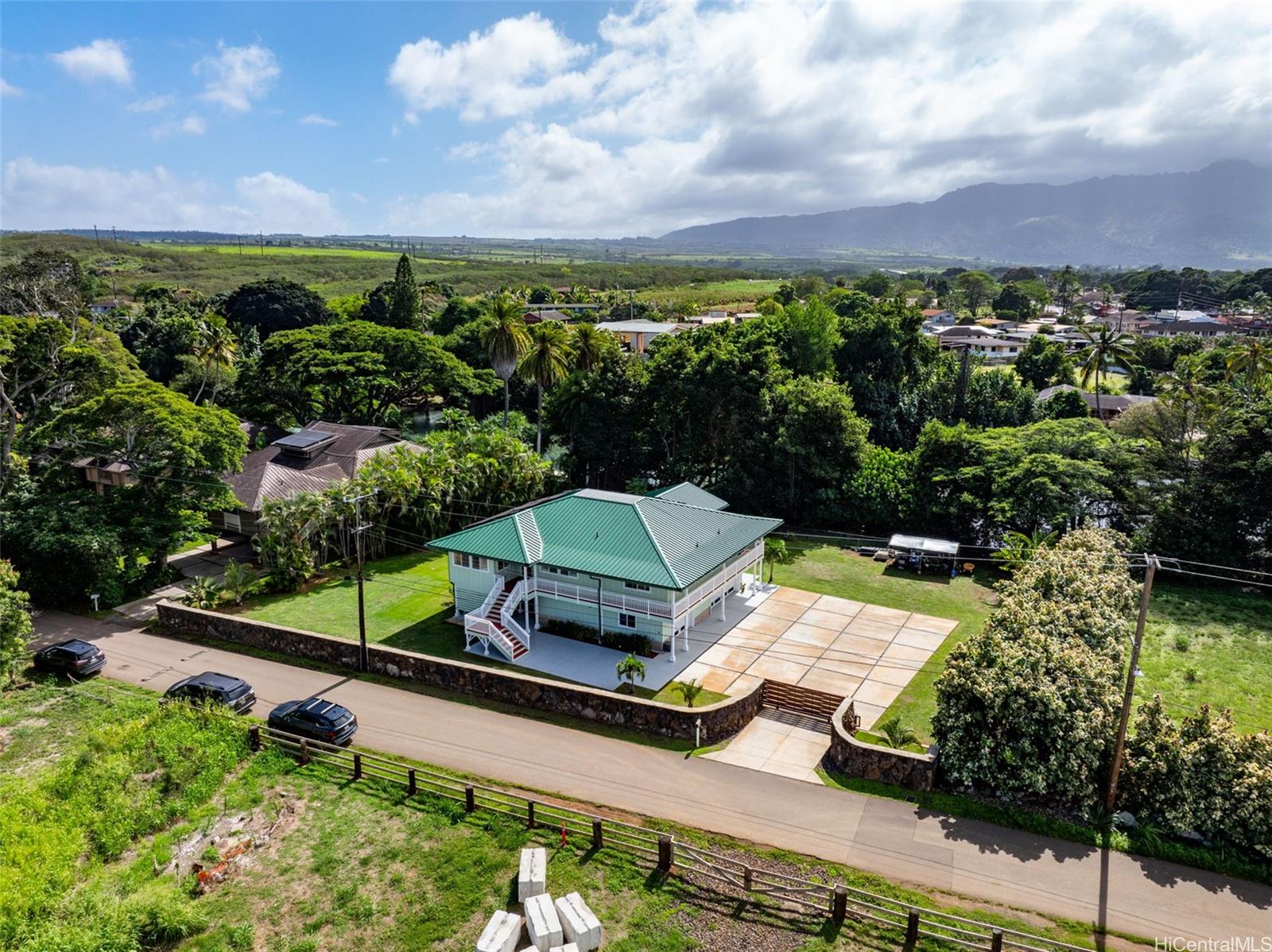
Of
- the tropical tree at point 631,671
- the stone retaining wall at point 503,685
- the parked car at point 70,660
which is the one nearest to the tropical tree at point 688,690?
the stone retaining wall at point 503,685

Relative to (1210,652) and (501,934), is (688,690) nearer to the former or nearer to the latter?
(501,934)

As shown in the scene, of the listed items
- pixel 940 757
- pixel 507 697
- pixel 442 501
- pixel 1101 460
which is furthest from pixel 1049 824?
pixel 442 501

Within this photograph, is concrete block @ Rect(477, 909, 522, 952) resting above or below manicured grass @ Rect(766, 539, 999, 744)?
above

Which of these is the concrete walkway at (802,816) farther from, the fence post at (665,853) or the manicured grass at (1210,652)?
the manicured grass at (1210,652)

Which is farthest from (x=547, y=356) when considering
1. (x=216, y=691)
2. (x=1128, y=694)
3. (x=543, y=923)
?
(x=1128, y=694)

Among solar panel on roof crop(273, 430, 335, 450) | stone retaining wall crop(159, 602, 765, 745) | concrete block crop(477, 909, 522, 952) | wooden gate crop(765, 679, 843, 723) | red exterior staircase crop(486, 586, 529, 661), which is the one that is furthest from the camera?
solar panel on roof crop(273, 430, 335, 450)

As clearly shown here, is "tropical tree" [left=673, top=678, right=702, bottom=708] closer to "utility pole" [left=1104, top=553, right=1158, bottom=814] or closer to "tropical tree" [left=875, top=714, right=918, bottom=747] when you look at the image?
"tropical tree" [left=875, top=714, right=918, bottom=747]

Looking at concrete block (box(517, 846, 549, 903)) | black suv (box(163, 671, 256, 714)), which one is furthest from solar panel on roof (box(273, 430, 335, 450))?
concrete block (box(517, 846, 549, 903))
